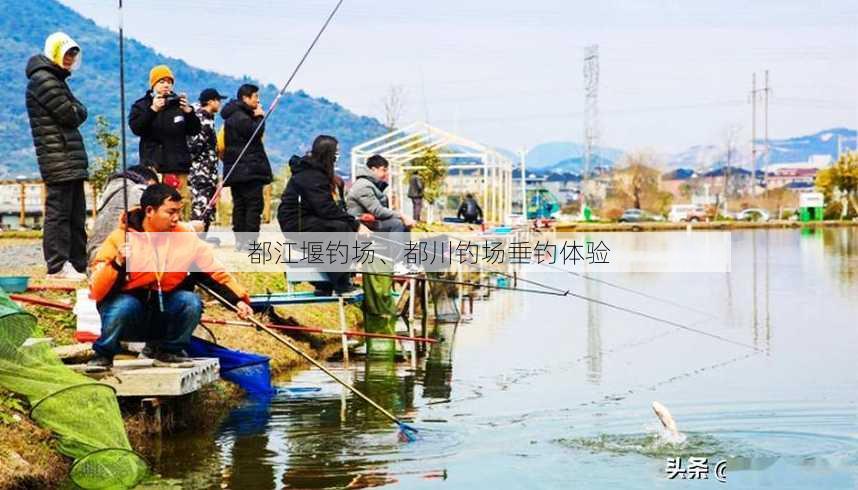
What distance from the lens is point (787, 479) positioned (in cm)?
769

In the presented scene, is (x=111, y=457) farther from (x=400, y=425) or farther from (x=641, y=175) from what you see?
(x=641, y=175)

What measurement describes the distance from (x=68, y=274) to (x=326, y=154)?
247 cm

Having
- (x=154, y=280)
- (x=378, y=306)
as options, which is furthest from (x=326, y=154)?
(x=154, y=280)

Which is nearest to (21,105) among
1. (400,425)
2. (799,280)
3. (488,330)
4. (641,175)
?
(641,175)

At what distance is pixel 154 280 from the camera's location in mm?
8430

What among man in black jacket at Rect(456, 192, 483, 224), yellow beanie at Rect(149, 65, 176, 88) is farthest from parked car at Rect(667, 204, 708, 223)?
yellow beanie at Rect(149, 65, 176, 88)

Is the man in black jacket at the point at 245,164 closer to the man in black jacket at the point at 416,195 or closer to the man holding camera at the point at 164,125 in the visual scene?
the man holding camera at the point at 164,125

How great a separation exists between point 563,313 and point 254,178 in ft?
17.6

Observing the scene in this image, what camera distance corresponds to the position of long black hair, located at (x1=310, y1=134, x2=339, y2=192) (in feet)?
41.0

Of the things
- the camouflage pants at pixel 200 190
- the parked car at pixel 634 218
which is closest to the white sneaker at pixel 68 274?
the camouflage pants at pixel 200 190

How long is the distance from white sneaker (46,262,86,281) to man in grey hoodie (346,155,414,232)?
10.7ft

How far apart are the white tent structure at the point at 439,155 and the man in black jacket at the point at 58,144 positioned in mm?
22479

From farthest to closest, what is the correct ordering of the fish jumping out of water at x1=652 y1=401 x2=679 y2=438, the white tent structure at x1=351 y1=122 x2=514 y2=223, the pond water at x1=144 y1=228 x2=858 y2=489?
the white tent structure at x1=351 y1=122 x2=514 y2=223, the fish jumping out of water at x1=652 y1=401 x2=679 y2=438, the pond water at x1=144 y1=228 x2=858 y2=489

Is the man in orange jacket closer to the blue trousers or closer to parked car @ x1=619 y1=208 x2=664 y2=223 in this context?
the blue trousers
